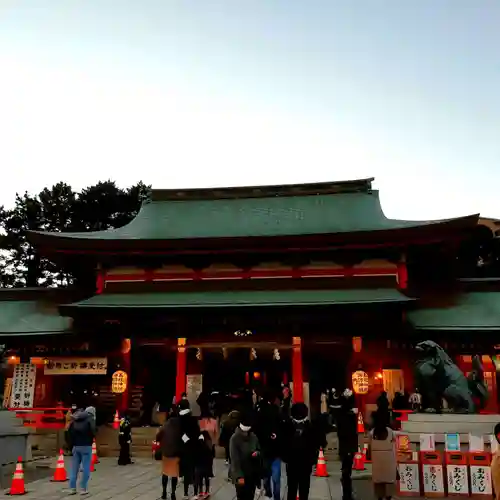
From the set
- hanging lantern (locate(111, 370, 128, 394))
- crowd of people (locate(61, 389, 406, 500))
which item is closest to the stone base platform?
crowd of people (locate(61, 389, 406, 500))

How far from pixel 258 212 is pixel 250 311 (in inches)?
315

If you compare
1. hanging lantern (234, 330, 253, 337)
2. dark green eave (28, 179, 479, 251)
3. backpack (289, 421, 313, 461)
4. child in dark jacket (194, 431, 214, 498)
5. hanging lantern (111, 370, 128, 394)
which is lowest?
child in dark jacket (194, 431, 214, 498)

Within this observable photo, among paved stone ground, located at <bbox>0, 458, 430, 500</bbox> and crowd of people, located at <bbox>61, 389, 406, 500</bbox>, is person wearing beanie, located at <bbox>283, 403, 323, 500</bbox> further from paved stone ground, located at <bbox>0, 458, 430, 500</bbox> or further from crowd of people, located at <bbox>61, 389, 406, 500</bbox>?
paved stone ground, located at <bbox>0, 458, 430, 500</bbox>

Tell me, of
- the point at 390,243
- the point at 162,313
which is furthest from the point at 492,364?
the point at 162,313

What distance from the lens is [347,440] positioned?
10117 mm

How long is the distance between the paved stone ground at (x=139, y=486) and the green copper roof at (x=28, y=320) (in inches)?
318

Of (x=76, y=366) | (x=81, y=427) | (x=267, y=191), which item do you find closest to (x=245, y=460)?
(x=81, y=427)

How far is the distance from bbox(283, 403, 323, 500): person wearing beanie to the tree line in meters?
39.6

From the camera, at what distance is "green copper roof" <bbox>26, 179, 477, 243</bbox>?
975 inches

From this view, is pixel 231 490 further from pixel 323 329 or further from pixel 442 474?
pixel 323 329

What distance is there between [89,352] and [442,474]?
14.8 metres

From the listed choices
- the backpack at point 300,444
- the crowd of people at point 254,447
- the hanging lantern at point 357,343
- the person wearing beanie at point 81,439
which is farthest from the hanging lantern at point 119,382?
the backpack at point 300,444

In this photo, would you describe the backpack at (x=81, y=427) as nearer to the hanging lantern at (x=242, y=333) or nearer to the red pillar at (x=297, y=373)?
the red pillar at (x=297, y=373)

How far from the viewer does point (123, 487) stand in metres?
11.7
